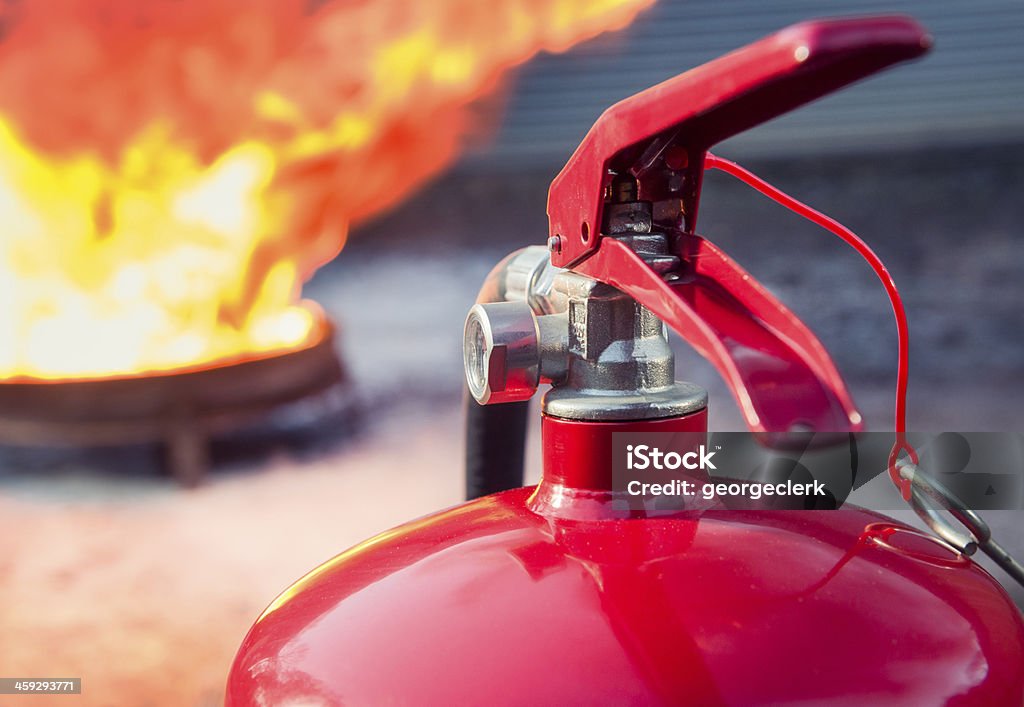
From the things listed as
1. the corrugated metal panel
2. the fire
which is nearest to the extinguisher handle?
the fire

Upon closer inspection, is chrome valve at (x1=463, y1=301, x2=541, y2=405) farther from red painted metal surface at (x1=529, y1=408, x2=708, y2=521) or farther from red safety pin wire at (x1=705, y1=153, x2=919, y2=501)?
red safety pin wire at (x1=705, y1=153, x2=919, y2=501)

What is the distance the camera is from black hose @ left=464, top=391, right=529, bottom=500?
78 centimetres

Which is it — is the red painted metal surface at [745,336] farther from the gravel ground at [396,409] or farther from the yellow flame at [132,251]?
the yellow flame at [132,251]

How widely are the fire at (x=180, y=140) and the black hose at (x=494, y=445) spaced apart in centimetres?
184

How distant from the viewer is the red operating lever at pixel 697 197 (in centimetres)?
35

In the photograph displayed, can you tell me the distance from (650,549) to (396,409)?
235cm

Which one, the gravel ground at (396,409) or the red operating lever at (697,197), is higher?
the red operating lever at (697,197)

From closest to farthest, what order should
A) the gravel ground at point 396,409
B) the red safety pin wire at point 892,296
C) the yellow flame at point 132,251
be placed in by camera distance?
the red safety pin wire at point 892,296 < the gravel ground at point 396,409 < the yellow flame at point 132,251

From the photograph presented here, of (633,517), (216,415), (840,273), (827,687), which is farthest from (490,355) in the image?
(840,273)

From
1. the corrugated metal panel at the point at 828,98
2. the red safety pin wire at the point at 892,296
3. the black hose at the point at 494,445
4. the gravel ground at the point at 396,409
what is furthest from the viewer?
the corrugated metal panel at the point at 828,98

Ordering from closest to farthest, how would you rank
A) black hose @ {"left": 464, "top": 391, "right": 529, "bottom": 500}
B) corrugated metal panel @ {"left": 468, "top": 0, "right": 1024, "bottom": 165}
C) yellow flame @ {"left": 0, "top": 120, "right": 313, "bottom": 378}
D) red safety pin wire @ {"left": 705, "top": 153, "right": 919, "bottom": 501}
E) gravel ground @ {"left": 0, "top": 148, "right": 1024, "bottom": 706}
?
red safety pin wire @ {"left": 705, "top": 153, "right": 919, "bottom": 501} < black hose @ {"left": 464, "top": 391, "right": 529, "bottom": 500} < gravel ground @ {"left": 0, "top": 148, "right": 1024, "bottom": 706} < yellow flame @ {"left": 0, "top": 120, "right": 313, "bottom": 378} < corrugated metal panel @ {"left": 468, "top": 0, "right": 1024, "bottom": 165}

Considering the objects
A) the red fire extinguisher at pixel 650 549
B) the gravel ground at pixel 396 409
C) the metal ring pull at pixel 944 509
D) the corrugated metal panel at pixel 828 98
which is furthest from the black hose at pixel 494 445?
the corrugated metal panel at pixel 828 98

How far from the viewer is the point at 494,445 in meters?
0.79

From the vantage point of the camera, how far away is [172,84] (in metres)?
2.67
